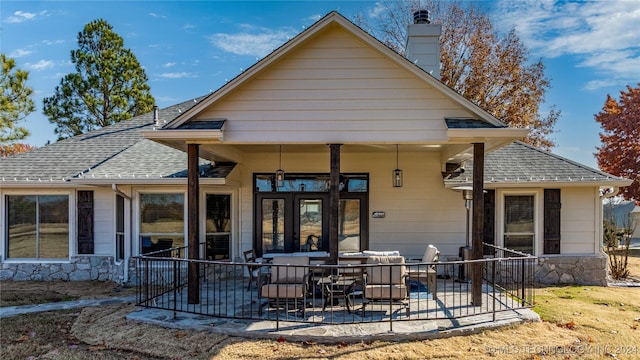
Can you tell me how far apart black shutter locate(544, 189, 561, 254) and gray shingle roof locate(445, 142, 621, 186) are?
454 mm

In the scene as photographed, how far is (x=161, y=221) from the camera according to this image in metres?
9.93

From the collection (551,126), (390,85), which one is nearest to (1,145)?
(390,85)

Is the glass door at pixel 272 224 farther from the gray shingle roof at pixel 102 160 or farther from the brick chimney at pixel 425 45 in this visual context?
the brick chimney at pixel 425 45

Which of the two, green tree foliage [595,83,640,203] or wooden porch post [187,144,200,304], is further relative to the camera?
green tree foliage [595,83,640,203]

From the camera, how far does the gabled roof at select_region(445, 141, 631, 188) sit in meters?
9.58

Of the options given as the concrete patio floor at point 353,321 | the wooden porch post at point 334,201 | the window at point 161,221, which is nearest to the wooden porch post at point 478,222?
the concrete patio floor at point 353,321

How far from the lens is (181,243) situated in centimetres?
994

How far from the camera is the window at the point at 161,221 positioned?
9.89 m

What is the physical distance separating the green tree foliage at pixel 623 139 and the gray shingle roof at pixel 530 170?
9.52 metres

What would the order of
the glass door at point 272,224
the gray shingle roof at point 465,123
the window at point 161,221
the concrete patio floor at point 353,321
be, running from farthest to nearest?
the glass door at point 272,224 → the window at point 161,221 → the gray shingle roof at point 465,123 → the concrete patio floor at point 353,321

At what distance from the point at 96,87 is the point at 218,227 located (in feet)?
54.8

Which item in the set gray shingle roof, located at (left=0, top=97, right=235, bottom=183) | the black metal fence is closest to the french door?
gray shingle roof, located at (left=0, top=97, right=235, bottom=183)

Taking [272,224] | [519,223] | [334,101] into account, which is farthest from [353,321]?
[519,223]

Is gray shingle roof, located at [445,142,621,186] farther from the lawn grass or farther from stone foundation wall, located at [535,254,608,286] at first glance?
the lawn grass
